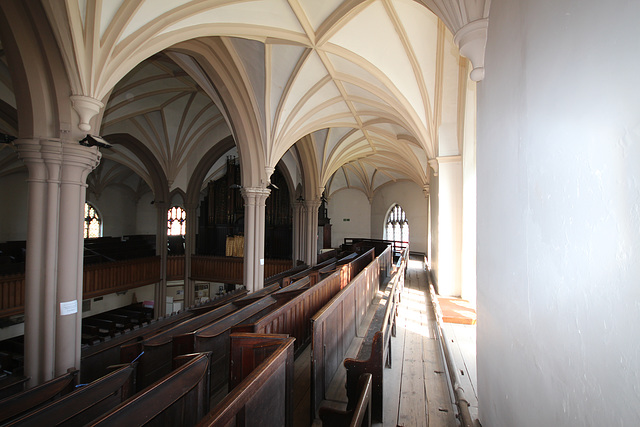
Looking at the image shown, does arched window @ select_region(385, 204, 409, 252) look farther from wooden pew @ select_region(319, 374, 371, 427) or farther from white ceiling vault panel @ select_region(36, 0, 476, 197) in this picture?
wooden pew @ select_region(319, 374, 371, 427)

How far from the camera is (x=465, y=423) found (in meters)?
1.97

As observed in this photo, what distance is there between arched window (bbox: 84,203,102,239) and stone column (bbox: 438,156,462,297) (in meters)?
21.5

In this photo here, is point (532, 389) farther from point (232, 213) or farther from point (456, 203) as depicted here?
point (232, 213)

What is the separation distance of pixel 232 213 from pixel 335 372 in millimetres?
14235

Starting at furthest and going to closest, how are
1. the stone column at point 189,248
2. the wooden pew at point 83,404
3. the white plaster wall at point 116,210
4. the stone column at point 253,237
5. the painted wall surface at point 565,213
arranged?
1. the white plaster wall at point 116,210
2. the stone column at point 189,248
3. the stone column at point 253,237
4. the wooden pew at point 83,404
5. the painted wall surface at point 565,213

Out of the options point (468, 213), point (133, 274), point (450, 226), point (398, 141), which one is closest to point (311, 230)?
point (398, 141)

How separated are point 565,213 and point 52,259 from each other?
5.23 metres

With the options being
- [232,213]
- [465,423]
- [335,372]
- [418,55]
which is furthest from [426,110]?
[232,213]

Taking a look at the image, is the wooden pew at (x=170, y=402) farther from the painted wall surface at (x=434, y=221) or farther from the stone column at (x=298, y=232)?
the stone column at (x=298, y=232)

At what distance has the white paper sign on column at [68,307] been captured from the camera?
3.88 meters

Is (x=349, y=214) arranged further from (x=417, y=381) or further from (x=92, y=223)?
(x=417, y=381)

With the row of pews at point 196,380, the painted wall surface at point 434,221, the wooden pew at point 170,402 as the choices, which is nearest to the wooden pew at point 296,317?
the row of pews at point 196,380

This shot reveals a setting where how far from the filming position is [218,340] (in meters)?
3.64

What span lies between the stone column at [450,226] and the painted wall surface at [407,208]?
14.0 m
